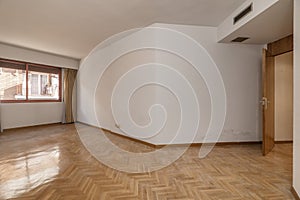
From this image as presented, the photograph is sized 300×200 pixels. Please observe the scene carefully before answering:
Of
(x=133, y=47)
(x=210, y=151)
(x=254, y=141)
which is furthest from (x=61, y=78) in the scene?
(x=254, y=141)

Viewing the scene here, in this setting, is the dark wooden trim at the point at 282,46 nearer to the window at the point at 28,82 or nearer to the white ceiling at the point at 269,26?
the white ceiling at the point at 269,26

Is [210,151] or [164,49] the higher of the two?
[164,49]

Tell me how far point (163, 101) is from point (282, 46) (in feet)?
7.33

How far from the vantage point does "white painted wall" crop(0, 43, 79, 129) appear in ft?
18.5

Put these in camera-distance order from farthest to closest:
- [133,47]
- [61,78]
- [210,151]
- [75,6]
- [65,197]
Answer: [61,78] < [133,47] < [210,151] < [75,6] < [65,197]

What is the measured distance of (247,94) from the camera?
4.42m

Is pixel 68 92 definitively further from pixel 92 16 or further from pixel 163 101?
pixel 163 101

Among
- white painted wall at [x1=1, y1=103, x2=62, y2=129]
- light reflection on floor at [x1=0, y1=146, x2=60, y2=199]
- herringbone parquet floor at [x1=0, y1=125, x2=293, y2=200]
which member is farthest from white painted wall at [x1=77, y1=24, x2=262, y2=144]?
white painted wall at [x1=1, y1=103, x2=62, y2=129]

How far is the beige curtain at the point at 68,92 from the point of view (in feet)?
23.8

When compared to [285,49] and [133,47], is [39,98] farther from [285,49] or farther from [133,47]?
[285,49]

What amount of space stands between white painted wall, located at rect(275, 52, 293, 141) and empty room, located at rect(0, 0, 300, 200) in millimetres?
22

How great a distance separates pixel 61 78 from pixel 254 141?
6.34 meters
